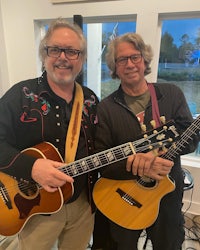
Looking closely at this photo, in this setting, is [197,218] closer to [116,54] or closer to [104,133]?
[104,133]

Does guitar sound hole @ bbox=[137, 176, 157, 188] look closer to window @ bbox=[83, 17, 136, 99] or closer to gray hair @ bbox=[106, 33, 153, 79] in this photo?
gray hair @ bbox=[106, 33, 153, 79]

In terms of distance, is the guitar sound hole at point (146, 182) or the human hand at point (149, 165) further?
the guitar sound hole at point (146, 182)

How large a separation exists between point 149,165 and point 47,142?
18.8 inches

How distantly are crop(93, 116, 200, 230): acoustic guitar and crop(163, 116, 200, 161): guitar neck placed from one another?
28 mm

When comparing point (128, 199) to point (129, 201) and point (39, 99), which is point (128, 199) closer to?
point (129, 201)

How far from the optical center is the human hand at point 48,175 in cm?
87

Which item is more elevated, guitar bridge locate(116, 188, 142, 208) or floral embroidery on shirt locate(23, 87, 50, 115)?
floral embroidery on shirt locate(23, 87, 50, 115)

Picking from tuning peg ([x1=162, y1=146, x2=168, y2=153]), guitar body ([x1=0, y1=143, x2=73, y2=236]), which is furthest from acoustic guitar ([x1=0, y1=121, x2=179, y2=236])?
tuning peg ([x1=162, y1=146, x2=168, y2=153])

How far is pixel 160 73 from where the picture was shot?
1.96 m

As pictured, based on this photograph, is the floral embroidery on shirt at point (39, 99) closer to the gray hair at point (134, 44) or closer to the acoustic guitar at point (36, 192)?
the acoustic guitar at point (36, 192)

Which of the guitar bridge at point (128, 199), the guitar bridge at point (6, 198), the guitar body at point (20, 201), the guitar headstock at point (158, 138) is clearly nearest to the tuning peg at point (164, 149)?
the guitar headstock at point (158, 138)

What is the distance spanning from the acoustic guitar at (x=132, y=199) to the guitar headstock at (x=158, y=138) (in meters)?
0.17

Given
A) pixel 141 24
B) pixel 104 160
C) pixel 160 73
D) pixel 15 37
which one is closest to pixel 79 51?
pixel 104 160

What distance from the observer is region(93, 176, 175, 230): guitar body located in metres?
1.05
